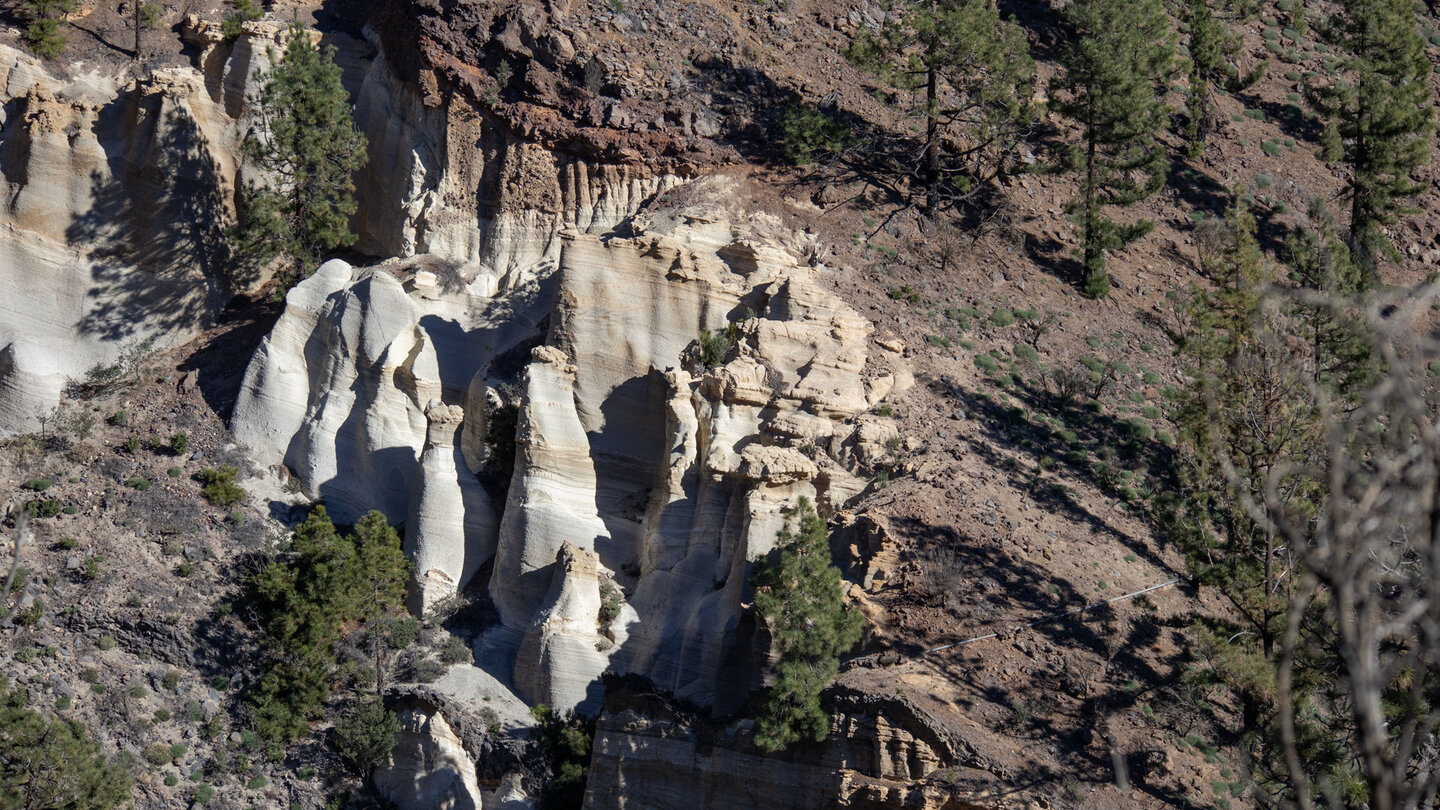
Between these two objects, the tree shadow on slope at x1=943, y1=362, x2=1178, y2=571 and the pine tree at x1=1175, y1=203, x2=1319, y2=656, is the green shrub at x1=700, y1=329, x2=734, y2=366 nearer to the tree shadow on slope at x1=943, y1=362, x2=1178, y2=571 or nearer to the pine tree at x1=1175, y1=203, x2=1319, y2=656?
the tree shadow on slope at x1=943, y1=362, x2=1178, y2=571

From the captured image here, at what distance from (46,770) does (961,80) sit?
28.6 metres

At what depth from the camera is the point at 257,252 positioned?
Answer: 42000 mm

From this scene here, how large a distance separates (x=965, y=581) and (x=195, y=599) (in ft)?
60.4

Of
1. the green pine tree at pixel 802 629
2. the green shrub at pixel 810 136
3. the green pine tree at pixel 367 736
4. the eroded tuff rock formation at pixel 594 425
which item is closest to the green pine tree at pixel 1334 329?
the eroded tuff rock formation at pixel 594 425

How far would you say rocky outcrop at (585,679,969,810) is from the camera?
26.6m

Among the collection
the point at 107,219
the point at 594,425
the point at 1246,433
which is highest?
the point at 1246,433

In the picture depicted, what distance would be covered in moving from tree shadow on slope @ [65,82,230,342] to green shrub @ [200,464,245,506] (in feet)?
21.4

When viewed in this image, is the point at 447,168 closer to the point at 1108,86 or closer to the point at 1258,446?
the point at 1108,86

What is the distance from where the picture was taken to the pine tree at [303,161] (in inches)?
1592

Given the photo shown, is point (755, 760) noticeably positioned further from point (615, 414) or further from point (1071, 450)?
point (1071, 450)

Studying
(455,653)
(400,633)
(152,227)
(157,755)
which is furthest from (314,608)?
(152,227)

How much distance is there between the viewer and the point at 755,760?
29031 millimetres

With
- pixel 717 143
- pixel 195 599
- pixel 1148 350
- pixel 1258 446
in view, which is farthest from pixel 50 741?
pixel 1148 350

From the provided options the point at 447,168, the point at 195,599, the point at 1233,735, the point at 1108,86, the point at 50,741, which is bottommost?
the point at 50,741
